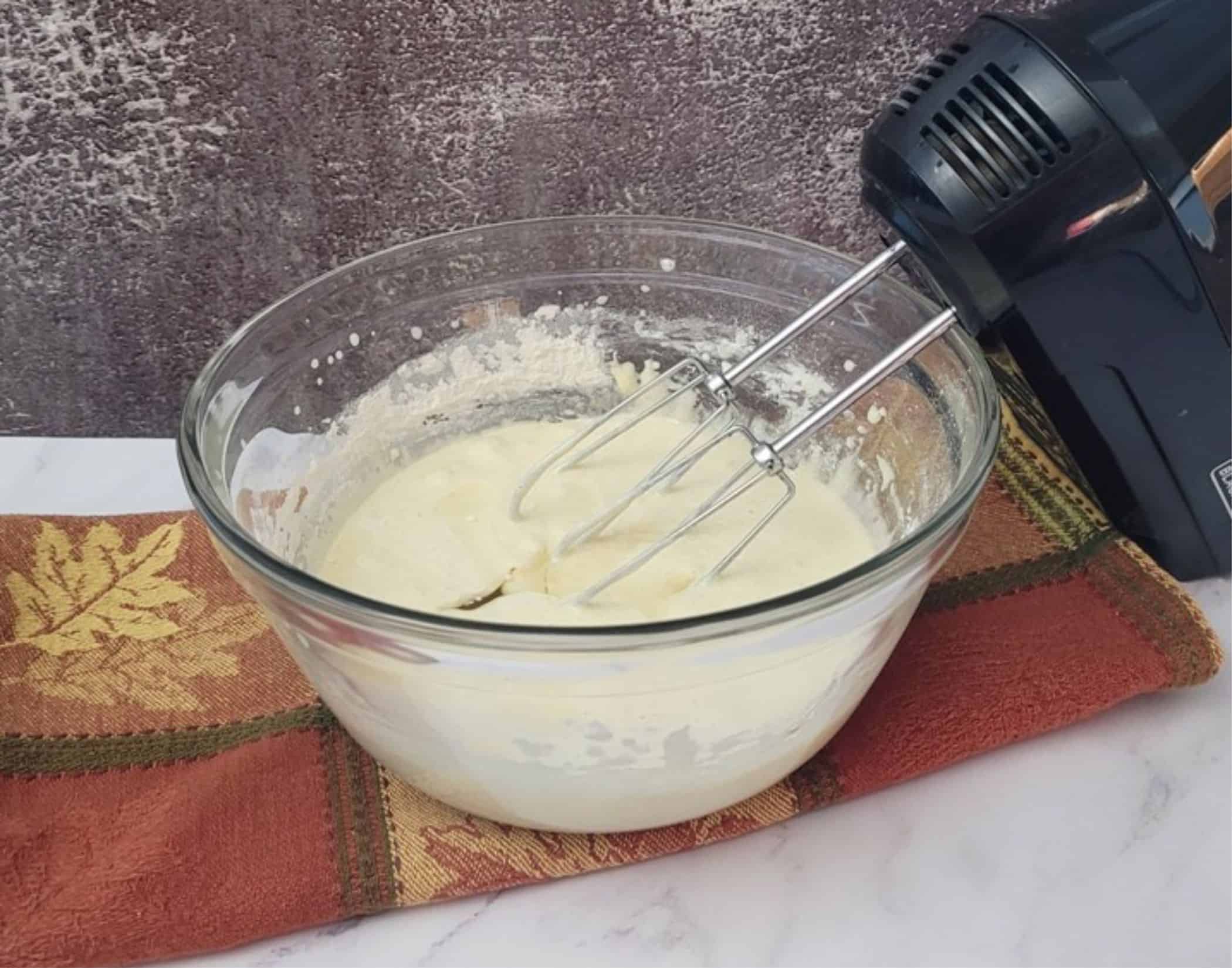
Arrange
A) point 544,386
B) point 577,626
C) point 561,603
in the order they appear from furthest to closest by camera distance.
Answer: point 544,386
point 561,603
point 577,626

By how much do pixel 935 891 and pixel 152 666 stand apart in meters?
0.43

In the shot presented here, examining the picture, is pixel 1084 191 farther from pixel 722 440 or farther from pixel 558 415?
pixel 558 415

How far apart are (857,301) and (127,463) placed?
0.54m

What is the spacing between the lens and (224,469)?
2.20 feet

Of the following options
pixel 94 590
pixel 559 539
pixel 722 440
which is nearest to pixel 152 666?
pixel 94 590

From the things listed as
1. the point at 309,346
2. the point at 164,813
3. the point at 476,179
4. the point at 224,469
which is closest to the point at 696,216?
the point at 476,179

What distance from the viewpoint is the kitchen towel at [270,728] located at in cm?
59

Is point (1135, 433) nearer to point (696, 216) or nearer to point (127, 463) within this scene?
point (696, 216)

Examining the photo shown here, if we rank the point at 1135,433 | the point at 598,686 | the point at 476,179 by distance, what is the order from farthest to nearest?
1. the point at 476,179
2. the point at 1135,433
3. the point at 598,686

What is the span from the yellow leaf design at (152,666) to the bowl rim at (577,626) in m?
0.15

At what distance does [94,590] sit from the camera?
2.53ft

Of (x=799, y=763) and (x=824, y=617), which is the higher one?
(x=824, y=617)

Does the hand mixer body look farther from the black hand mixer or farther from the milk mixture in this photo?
the milk mixture

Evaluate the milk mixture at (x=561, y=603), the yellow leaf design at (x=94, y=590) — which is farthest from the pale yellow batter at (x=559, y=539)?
the yellow leaf design at (x=94, y=590)
